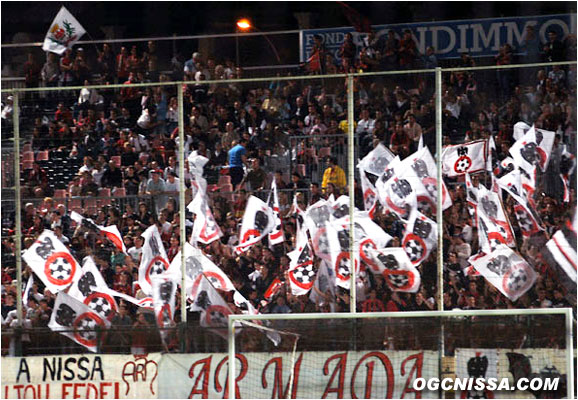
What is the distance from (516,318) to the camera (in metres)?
10.1

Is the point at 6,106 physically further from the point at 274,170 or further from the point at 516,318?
the point at 516,318

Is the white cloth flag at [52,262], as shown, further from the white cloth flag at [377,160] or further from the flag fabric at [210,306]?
the white cloth flag at [377,160]

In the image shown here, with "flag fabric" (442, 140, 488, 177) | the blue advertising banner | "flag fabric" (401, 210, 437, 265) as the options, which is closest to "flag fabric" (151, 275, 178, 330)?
"flag fabric" (401, 210, 437, 265)

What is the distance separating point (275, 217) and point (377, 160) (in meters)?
1.22

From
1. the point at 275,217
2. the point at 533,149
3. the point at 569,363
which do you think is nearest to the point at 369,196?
the point at 275,217

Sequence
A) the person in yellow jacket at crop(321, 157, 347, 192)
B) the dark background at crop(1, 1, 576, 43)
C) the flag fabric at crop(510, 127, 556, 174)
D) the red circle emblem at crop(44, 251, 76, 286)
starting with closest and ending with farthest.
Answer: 1. the flag fabric at crop(510, 127, 556, 174)
2. the person in yellow jacket at crop(321, 157, 347, 192)
3. the red circle emblem at crop(44, 251, 76, 286)
4. the dark background at crop(1, 1, 576, 43)

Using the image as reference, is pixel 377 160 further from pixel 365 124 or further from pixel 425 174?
pixel 425 174

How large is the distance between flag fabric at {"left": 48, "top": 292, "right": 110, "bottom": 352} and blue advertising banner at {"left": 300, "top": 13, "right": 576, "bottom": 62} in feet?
22.8

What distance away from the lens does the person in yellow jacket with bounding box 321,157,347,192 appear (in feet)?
35.2

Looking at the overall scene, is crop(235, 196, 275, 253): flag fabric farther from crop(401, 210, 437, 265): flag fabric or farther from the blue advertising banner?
the blue advertising banner

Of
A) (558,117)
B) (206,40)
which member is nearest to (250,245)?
(558,117)

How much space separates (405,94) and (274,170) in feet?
5.17

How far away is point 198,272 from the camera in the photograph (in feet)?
36.0

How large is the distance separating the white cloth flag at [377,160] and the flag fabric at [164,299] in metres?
2.37
